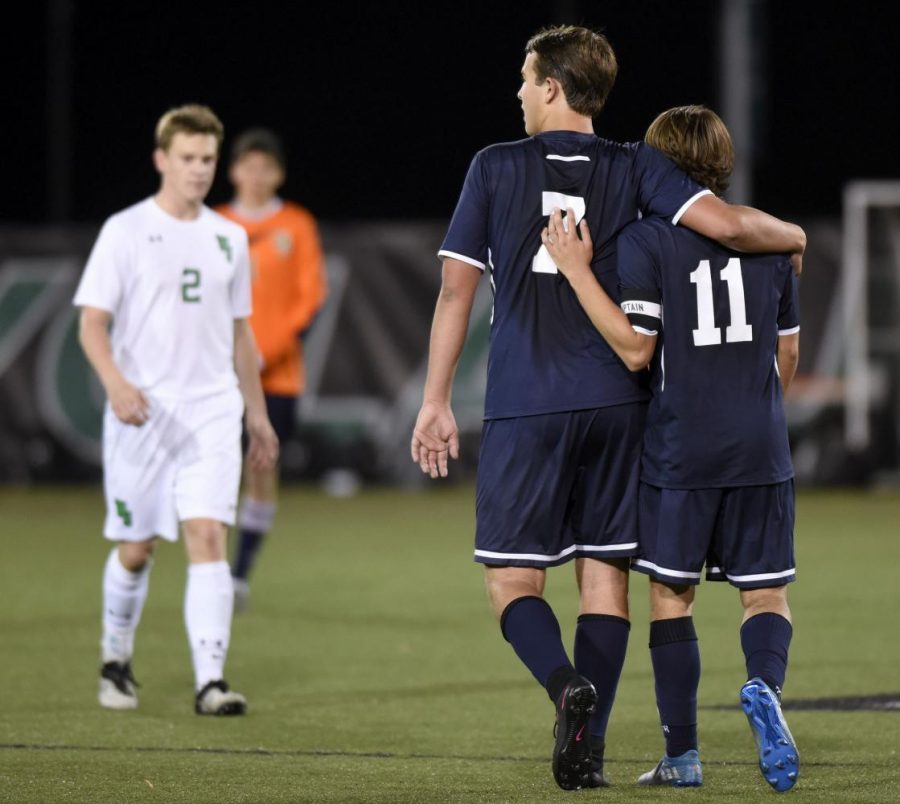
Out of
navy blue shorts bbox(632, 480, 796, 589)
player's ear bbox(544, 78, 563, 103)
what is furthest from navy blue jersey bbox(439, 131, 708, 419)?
navy blue shorts bbox(632, 480, 796, 589)

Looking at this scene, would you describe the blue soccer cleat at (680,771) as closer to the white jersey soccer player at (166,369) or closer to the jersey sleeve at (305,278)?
the white jersey soccer player at (166,369)

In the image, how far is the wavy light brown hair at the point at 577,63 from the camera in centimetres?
495

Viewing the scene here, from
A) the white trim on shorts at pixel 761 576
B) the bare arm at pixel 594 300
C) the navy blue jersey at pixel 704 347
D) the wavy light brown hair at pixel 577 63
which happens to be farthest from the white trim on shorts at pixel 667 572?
the wavy light brown hair at pixel 577 63

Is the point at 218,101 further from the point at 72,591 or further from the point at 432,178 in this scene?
the point at 72,591

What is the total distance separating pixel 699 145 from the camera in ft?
16.3

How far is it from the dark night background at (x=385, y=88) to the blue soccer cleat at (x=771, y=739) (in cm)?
2124

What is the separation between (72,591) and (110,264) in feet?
13.1

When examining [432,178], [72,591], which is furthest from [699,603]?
[432,178]

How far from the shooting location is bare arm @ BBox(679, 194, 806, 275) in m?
4.78

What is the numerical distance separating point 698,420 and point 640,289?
1.25 ft

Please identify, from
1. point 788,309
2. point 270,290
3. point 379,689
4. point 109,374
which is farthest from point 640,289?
point 270,290

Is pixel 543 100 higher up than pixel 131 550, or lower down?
higher up

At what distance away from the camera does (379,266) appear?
17250 mm

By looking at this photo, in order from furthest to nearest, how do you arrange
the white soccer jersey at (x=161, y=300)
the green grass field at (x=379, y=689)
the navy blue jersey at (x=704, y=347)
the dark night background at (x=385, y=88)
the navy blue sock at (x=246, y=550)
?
the dark night background at (x=385, y=88) → the navy blue sock at (x=246, y=550) → the white soccer jersey at (x=161, y=300) → the green grass field at (x=379, y=689) → the navy blue jersey at (x=704, y=347)
